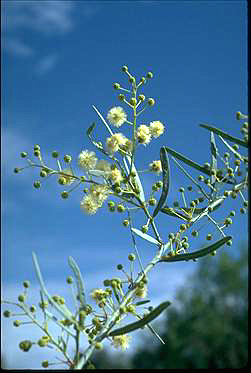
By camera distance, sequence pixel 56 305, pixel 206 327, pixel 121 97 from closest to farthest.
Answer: pixel 56 305 < pixel 121 97 < pixel 206 327

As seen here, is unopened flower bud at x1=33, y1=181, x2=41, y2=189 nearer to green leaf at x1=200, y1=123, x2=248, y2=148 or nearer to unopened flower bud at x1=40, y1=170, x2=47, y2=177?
unopened flower bud at x1=40, y1=170, x2=47, y2=177

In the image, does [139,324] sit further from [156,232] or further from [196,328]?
[196,328]

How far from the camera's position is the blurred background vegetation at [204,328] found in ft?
66.1

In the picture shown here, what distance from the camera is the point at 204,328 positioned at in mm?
20953

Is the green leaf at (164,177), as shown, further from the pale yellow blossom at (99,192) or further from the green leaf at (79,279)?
the green leaf at (79,279)

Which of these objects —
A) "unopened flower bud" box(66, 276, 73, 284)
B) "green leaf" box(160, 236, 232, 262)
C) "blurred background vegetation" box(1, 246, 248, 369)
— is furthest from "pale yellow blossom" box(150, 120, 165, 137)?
"blurred background vegetation" box(1, 246, 248, 369)

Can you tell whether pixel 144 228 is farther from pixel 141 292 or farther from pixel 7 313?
pixel 7 313

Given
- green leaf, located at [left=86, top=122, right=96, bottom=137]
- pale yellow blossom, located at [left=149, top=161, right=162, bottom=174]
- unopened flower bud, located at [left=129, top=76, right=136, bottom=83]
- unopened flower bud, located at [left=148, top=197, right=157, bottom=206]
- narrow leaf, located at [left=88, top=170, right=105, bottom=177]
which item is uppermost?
unopened flower bud, located at [left=129, top=76, right=136, bottom=83]

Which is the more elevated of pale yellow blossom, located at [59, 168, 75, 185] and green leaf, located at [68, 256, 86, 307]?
pale yellow blossom, located at [59, 168, 75, 185]

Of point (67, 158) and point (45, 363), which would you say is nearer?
point (45, 363)

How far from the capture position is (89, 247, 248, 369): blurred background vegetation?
66.1ft

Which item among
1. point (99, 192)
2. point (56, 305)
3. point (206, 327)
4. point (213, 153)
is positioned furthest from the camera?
point (206, 327)

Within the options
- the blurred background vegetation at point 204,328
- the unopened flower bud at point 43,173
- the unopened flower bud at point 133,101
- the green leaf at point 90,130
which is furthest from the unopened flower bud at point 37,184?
the blurred background vegetation at point 204,328

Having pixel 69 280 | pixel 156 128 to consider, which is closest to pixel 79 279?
pixel 69 280
